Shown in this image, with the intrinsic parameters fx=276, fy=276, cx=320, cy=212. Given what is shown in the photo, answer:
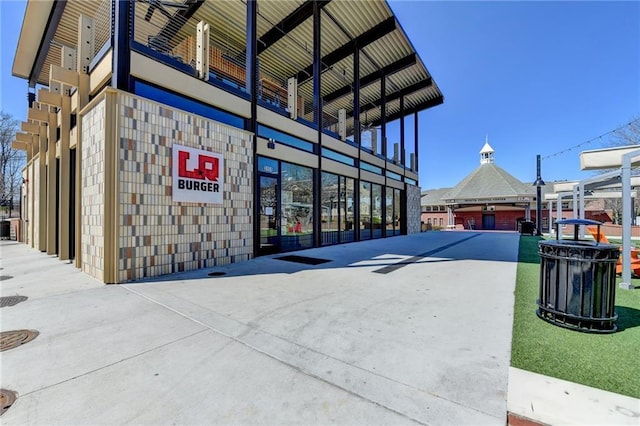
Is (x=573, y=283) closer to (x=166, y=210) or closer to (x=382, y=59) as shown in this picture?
(x=166, y=210)

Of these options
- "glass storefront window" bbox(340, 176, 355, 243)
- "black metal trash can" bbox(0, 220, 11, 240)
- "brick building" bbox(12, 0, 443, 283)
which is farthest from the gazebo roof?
"black metal trash can" bbox(0, 220, 11, 240)

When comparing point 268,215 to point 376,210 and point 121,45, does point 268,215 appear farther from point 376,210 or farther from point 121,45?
point 376,210

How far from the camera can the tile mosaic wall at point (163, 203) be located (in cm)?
579

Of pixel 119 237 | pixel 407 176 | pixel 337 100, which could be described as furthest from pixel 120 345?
pixel 407 176

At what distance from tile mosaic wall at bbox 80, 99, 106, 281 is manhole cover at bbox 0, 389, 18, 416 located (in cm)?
387

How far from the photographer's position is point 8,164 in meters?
25.3

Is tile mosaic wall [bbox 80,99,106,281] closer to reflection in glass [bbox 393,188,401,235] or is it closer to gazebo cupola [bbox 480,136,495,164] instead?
reflection in glass [bbox 393,188,401,235]

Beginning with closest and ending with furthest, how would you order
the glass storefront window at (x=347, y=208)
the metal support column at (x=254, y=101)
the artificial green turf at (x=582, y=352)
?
the artificial green turf at (x=582, y=352) → the metal support column at (x=254, y=101) → the glass storefront window at (x=347, y=208)

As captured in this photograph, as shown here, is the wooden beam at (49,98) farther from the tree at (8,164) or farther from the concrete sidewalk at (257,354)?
the tree at (8,164)

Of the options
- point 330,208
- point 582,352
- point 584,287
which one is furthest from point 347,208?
point 582,352

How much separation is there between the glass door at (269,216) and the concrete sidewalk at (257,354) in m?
3.96

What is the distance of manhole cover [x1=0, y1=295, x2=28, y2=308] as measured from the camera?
4.41 meters

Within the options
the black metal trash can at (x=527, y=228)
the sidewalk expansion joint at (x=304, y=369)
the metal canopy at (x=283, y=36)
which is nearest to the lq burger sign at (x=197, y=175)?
the sidewalk expansion joint at (x=304, y=369)

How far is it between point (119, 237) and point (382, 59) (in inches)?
632
